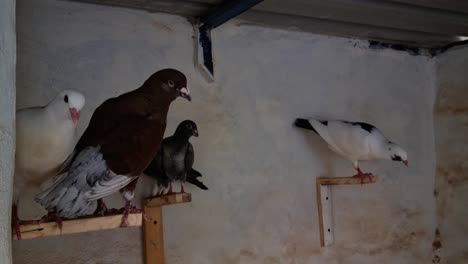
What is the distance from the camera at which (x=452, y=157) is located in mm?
2234

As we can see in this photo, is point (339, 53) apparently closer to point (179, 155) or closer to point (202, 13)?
point (202, 13)

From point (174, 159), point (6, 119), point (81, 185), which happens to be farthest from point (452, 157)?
point (6, 119)

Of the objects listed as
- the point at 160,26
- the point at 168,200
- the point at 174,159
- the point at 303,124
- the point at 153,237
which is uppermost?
the point at 160,26

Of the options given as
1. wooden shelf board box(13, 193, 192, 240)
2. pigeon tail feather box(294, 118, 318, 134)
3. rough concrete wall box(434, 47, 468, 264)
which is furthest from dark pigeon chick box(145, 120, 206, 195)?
rough concrete wall box(434, 47, 468, 264)

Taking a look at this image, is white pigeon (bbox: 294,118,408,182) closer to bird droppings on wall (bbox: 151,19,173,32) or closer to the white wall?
bird droppings on wall (bbox: 151,19,173,32)

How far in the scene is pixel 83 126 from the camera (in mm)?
1481

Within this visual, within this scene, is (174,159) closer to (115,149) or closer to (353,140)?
(115,149)

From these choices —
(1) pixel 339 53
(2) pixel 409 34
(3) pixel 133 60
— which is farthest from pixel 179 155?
(2) pixel 409 34

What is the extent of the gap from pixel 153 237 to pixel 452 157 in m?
1.50

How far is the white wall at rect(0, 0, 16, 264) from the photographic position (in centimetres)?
72

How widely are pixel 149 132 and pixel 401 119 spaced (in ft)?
4.84

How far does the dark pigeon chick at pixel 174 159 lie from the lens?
4.59ft

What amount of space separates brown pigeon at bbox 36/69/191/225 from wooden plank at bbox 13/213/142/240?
0.02 meters

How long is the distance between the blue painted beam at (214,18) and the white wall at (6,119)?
0.83 meters
